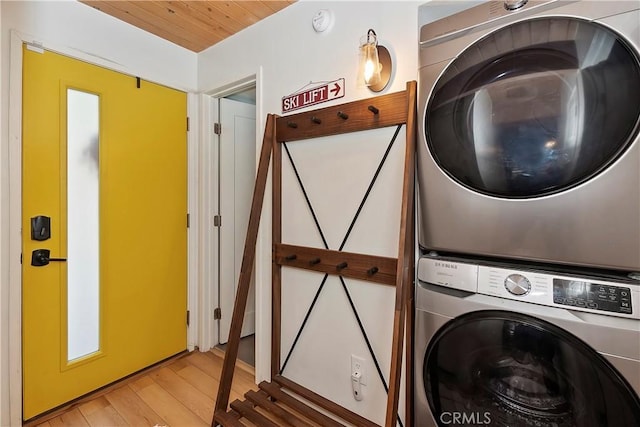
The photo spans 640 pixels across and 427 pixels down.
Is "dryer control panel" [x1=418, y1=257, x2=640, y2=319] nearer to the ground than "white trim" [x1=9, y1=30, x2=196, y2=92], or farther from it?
nearer to the ground

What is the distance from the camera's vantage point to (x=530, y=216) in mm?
853

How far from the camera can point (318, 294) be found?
172 cm

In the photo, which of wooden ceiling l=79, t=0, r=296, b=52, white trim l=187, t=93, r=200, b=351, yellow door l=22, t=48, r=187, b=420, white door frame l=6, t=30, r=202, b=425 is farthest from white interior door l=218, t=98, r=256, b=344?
white door frame l=6, t=30, r=202, b=425

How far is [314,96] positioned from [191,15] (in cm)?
96

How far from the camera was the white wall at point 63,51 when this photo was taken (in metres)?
1.53

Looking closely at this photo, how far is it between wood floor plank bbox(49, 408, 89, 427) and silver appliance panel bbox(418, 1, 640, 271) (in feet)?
6.77

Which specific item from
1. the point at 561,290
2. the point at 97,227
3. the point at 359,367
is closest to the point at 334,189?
the point at 359,367

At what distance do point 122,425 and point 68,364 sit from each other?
0.51m

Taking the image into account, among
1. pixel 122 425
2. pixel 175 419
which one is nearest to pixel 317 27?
pixel 175 419

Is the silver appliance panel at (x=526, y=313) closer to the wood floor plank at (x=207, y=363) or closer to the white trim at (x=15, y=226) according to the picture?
the wood floor plank at (x=207, y=363)

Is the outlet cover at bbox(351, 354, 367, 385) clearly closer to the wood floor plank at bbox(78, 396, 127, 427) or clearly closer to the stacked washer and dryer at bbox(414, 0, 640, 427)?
the stacked washer and dryer at bbox(414, 0, 640, 427)

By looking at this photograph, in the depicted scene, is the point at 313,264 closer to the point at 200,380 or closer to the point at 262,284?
the point at 262,284

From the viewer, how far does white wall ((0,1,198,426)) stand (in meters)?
1.53

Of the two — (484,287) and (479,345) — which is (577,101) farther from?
(479,345)
